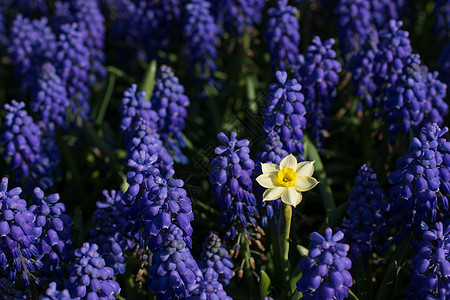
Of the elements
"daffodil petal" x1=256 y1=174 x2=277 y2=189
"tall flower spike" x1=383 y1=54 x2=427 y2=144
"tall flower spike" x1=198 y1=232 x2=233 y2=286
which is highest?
"tall flower spike" x1=383 y1=54 x2=427 y2=144

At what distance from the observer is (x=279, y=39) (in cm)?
623

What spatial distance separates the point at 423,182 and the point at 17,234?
2.97 meters

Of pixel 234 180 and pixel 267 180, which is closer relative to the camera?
pixel 267 180

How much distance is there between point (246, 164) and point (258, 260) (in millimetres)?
1155

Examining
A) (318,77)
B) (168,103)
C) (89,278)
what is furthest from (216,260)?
(318,77)

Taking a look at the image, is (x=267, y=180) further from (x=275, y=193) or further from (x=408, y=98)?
(x=408, y=98)

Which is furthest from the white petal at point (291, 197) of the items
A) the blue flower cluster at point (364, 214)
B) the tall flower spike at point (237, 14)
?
the tall flower spike at point (237, 14)

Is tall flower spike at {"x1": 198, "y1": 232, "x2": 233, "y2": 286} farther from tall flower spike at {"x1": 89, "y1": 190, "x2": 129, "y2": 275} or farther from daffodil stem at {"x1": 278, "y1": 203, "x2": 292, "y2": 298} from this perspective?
tall flower spike at {"x1": 89, "y1": 190, "x2": 129, "y2": 275}

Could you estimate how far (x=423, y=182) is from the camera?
3.98 m

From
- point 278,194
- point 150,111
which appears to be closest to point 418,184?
point 278,194

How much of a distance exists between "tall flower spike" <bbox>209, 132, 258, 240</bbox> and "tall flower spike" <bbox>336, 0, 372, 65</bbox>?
290 centimetres

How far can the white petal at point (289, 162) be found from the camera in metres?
4.00

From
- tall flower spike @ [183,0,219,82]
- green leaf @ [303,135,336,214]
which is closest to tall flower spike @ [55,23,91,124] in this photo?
tall flower spike @ [183,0,219,82]

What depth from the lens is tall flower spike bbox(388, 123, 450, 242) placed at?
3.98 meters
